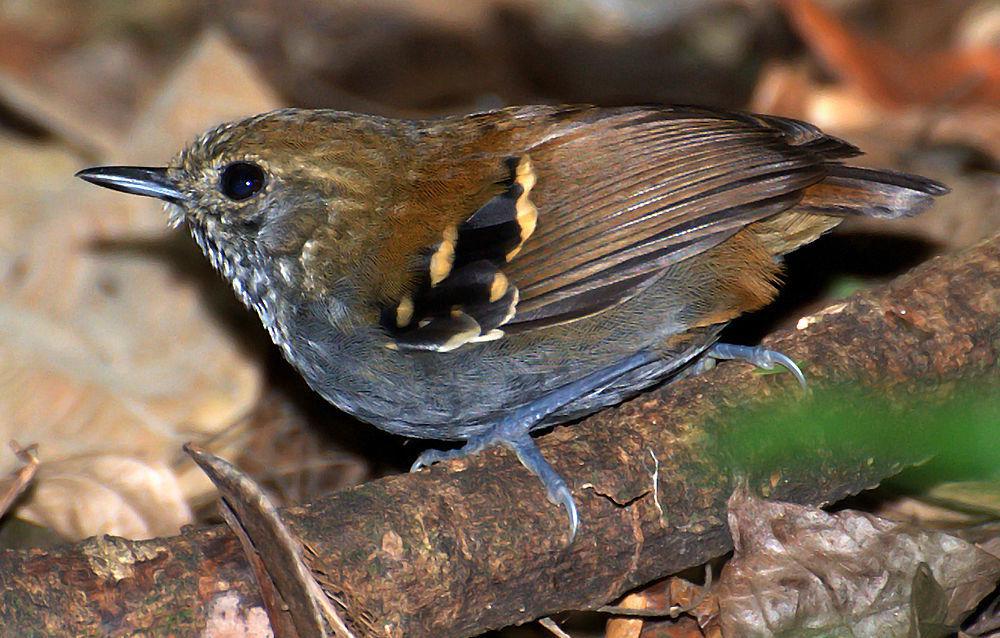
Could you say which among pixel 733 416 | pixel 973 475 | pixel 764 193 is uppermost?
pixel 764 193

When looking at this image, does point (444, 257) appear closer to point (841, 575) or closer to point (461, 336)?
point (461, 336)

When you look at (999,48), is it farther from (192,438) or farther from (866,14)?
(192,438)

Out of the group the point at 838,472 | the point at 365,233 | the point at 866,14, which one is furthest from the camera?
the point at 866,14

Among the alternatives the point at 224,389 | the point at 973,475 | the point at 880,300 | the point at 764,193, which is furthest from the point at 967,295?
the point at 224,389

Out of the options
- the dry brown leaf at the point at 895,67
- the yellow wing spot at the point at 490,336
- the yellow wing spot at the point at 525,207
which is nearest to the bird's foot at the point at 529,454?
the yellow wing spot at the point at 490,336

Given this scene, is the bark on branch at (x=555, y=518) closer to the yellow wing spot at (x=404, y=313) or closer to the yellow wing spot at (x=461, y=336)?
the yellow wing spot at (x=461, y=336)

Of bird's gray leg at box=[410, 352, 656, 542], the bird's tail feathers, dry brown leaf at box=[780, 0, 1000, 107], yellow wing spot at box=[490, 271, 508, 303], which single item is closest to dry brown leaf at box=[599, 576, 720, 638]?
bird's gray leg at box=[410, 352, 656, 542]

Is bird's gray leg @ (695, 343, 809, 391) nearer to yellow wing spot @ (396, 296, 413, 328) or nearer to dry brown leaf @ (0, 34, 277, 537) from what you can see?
yellow wing spot @ (396, 296, 413, 328)
